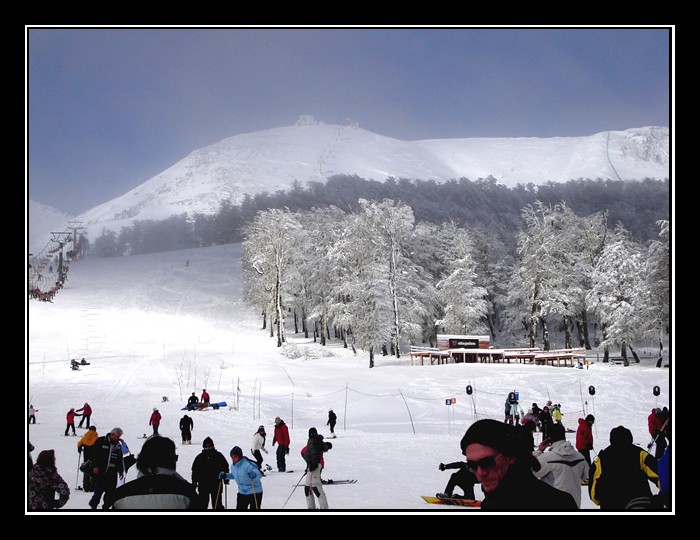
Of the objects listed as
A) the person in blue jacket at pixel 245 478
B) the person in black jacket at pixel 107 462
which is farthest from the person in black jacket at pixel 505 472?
the person in black jacket at pixel 107 462

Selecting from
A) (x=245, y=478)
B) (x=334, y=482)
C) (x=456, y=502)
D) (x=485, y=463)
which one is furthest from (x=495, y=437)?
(x=334, y=482)

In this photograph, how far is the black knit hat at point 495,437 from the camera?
10.9 feet

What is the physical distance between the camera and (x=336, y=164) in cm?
10256

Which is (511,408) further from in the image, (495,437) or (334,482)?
(495,437)

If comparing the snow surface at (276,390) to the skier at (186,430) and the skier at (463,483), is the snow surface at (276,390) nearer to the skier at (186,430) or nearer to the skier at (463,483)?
the skier at (186,430)

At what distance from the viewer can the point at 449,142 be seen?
122m

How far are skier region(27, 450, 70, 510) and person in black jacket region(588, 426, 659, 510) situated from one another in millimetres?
6731

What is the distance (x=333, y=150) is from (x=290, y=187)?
18.5 metres

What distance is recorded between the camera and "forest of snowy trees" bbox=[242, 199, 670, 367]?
44.0 metres

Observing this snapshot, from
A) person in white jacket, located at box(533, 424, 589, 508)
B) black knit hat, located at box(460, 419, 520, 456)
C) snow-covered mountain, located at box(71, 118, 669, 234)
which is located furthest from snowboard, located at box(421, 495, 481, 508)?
snow-covered mountain, located at box(71, 118, 669, 234)

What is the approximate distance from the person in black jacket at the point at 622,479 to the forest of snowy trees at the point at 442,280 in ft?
118

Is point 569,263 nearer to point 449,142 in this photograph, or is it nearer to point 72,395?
point 72,395

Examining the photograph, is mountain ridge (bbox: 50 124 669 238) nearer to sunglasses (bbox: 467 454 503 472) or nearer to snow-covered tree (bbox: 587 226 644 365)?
snow-covered tree (bbox: 587 226 644 365)
